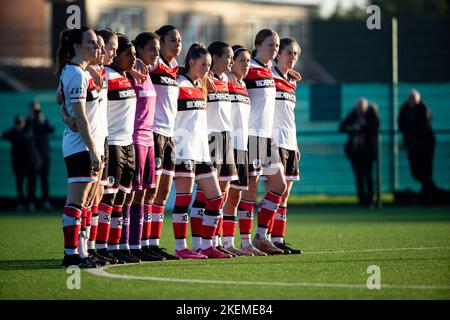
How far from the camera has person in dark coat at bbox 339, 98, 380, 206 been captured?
2136cm

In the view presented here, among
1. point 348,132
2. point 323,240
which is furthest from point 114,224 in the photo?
point 348,132

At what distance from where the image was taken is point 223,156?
443 inches

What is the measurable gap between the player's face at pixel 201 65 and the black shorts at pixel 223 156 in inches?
26.3

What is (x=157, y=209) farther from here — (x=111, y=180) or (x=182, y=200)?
(x=111, y=180)

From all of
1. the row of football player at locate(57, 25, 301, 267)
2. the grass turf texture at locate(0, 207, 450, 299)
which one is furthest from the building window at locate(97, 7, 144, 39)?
the row of football player at locate(57, 25, 301, 267)

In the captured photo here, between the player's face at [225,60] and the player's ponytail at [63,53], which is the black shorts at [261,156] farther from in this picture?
the player's ponytail at [63,53]

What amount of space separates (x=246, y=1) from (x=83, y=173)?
117ft

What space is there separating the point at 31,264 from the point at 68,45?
2216 millimetres

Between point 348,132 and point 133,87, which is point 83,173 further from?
point 348,132

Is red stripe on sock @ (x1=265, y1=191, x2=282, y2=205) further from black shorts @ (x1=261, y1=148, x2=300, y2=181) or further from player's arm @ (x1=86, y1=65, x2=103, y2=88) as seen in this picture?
player's arm @ (x1=86, y1=65, x2=103, y2=88)

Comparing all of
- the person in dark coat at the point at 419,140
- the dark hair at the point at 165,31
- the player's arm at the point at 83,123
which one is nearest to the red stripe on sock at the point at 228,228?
the dark hair at the point at 165,31

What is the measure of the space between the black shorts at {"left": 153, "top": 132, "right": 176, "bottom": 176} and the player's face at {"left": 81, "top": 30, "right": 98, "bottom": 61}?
1375 mm

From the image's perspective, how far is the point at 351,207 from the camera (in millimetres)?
21906

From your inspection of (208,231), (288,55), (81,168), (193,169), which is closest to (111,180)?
(81,168)
